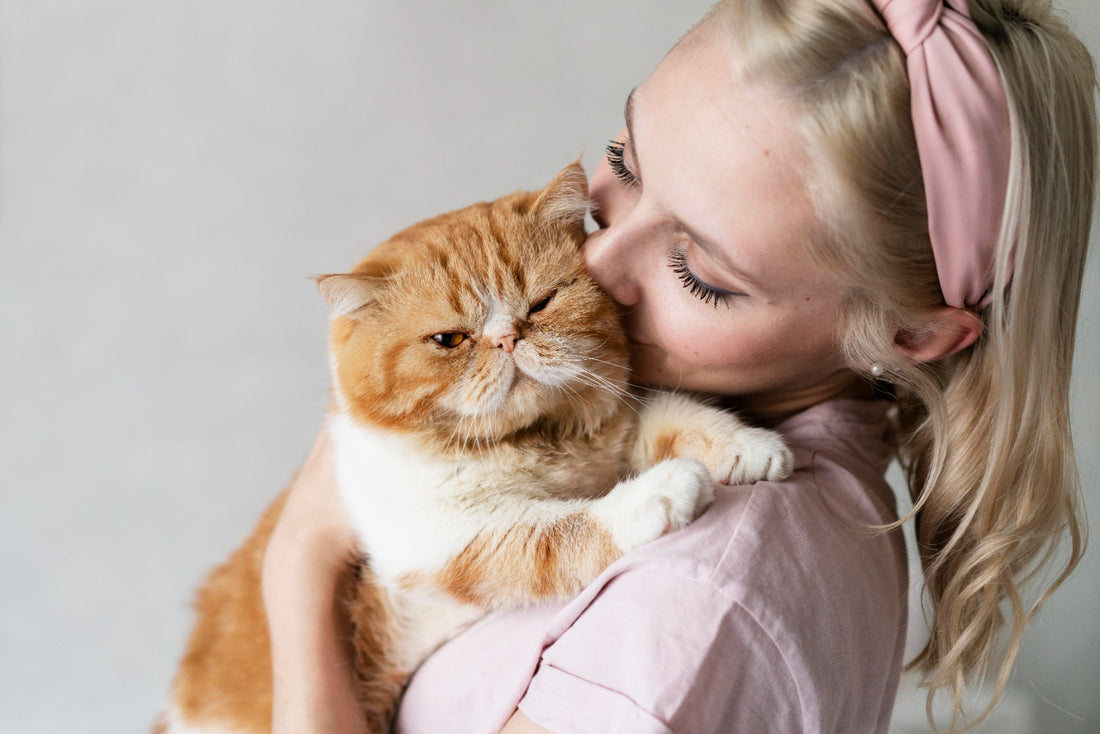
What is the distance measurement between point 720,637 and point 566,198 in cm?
69

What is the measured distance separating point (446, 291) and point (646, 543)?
0.47 metres

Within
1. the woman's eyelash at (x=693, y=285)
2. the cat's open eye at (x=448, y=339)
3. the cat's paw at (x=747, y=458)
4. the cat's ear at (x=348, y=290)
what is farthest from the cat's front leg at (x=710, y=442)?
the cat's ear at (x=348, y=290)

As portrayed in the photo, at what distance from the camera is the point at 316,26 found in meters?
2.47

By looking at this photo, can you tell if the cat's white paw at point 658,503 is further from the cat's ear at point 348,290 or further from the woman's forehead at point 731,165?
the cat's ear at point 348,290

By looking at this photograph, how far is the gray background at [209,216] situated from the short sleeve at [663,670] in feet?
5.71

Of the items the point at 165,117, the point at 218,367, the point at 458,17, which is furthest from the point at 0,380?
the point at 458,17

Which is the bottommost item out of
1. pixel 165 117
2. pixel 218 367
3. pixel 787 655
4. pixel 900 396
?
pixel 900 396

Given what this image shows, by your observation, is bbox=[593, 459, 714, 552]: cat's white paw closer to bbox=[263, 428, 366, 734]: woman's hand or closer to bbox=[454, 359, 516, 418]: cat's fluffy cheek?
bbox=[454, 359, 516, 418]: cat's fluffy cheek

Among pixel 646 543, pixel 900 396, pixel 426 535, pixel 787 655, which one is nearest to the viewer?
pixel 787 655

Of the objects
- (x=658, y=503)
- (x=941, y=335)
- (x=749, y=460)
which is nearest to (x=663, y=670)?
(x=658, y=503)

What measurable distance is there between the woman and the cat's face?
7 centimetres

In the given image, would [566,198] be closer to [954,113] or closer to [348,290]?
[348,290]

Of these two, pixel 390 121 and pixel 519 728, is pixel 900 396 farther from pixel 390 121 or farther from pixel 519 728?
pixel 390 121

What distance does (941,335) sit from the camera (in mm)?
1220
